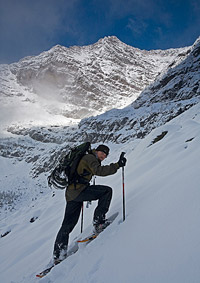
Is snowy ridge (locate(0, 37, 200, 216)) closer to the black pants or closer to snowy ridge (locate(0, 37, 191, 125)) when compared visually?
snowy ridge (locate(0, 37, 191, 125))

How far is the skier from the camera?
10.2 feet

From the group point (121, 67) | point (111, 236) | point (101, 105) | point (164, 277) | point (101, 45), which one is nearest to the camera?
point (164, 277)

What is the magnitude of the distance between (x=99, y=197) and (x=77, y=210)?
20.1 inches

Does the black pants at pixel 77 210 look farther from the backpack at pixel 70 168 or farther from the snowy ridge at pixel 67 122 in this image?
the snowy ridge at pixel 67 122

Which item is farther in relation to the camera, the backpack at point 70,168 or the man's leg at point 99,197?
the man's leg at point 99,197

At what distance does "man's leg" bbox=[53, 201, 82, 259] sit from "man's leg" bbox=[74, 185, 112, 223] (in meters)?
0.24

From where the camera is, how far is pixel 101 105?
9944 cm

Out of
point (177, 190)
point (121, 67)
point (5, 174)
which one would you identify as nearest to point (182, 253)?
point (177, 190)

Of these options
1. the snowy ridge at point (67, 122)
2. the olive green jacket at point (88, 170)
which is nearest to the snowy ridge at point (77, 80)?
the snowy ridge at point (67, 122)

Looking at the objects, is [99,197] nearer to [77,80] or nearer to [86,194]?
[86,194]

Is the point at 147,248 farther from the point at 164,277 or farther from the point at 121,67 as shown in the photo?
the point at 121,67

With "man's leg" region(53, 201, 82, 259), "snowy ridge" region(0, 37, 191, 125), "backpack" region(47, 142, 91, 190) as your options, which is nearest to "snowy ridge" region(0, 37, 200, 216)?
"snowy ridge" region(0, 37, 191, 125)

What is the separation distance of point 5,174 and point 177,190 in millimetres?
53226

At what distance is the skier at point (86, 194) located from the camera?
3.10m
